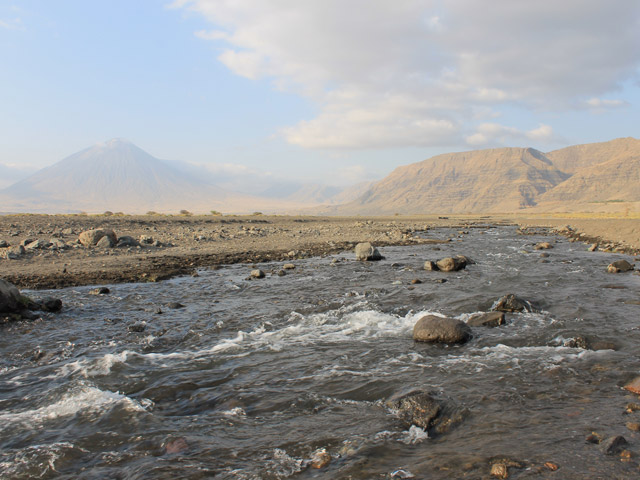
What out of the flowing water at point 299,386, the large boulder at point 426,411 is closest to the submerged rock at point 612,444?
the flowing water at point 299,386

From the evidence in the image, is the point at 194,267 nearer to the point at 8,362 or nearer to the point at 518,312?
the point at 8,362

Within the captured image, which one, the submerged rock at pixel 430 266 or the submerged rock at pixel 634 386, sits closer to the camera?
the submerged rock at pixel 634 386

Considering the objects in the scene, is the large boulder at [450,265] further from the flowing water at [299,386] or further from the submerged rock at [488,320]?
the submerged rock at [488,320]

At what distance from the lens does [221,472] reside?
5.09 meters

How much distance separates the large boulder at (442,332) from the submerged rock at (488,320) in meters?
1.32

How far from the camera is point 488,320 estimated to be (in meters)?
11.4

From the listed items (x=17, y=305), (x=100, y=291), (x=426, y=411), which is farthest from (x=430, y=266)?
(x=17, y=305)

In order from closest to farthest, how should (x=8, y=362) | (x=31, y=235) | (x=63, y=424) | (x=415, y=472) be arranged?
(x=415, y=472), (x=63, y=424), (x=8, y=362), (x=31, y=235)

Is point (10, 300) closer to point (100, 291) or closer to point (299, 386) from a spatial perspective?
point (100, 291)

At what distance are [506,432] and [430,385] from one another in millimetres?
1735

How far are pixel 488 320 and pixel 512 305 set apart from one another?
188 cm

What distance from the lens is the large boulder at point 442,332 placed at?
9.93 metres

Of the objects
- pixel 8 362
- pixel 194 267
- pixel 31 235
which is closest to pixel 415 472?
pixel 8 362

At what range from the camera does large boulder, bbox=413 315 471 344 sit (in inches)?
391
